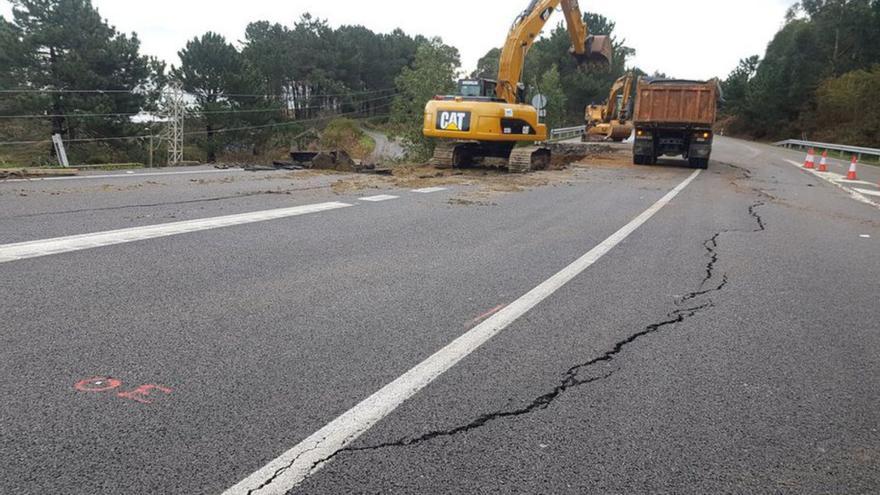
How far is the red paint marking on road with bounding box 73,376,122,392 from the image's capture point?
2.49 meters

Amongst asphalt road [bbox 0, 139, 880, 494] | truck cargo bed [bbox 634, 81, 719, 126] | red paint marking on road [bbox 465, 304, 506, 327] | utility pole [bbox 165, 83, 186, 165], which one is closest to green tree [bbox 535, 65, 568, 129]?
truck cargo bed [bbox 634, 81, 719, 126]

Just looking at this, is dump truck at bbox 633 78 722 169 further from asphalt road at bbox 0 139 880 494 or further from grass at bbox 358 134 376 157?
grass at bbox 358 134 376 157

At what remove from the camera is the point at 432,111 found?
1411 cm

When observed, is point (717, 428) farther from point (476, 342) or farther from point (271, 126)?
point (271, 126)

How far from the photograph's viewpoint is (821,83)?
2060 inches

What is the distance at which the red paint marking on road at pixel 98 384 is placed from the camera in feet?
8.18

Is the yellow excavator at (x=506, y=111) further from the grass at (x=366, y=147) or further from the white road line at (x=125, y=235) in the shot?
the grass at (x=366, y=147)

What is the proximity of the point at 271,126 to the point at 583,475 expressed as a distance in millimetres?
38363

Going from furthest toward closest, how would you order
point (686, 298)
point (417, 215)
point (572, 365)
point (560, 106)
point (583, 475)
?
point (560, 106) → point (417, 215) → point (686, 298) → point (572, 365) → point (583, 475)

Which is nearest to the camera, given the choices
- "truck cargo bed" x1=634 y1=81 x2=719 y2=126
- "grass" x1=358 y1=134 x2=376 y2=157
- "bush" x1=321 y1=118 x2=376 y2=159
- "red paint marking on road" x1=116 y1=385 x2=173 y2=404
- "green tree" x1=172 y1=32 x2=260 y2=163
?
"red paint marking on road" x1=116 y1=385 x2=173 y2=404

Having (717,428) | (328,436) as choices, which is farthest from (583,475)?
(328,436)

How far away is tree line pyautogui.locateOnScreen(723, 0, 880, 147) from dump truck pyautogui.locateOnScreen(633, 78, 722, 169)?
30572mm

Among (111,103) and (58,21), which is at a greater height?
(58,21)

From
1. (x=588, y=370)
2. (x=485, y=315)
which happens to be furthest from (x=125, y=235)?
(x=588, y=370)
